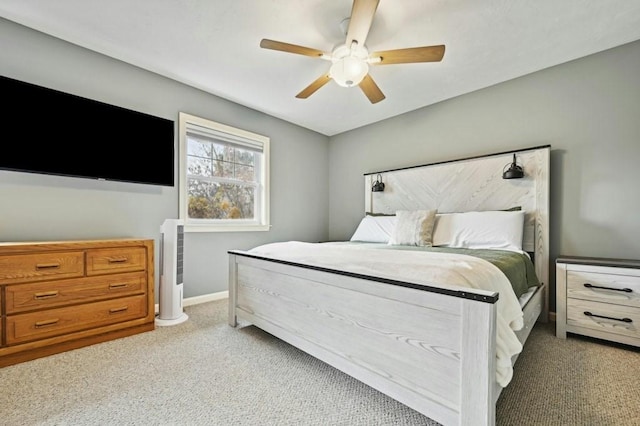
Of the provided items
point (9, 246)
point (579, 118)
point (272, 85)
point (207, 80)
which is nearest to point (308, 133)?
point (272, 85)

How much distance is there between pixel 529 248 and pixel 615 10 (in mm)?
1954

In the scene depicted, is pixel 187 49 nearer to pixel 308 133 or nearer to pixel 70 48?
pixel 70 48

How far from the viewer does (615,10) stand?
197 centimetres

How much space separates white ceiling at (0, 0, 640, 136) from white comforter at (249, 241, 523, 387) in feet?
5.67

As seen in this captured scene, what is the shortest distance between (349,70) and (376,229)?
1.95 m

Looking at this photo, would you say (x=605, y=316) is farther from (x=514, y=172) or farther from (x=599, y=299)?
(x=514, y=172)

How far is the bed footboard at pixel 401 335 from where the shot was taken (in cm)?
106

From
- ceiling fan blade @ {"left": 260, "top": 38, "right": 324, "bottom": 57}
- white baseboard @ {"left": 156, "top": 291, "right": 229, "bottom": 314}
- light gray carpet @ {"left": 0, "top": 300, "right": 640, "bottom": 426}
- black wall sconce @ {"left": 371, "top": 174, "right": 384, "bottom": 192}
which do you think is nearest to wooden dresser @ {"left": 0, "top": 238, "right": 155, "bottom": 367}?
light gray carpet @ {"left": 0, "top": 300, "right": 640, "bottom": 426}

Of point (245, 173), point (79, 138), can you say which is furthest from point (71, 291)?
point (245, 173)

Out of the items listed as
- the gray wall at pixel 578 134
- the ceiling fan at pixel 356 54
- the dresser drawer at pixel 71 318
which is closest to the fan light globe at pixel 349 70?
the ceiling fan at pixel 356 54

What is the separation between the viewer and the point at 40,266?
1894 mm

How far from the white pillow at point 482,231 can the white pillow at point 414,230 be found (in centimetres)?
12

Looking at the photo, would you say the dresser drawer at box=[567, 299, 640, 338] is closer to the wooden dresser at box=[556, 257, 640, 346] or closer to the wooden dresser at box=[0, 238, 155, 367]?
the wooden dresser at box=[556, 257, 640, 346]

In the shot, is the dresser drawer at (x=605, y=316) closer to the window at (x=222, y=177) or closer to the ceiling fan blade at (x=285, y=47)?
the ceiling fan blade at (x=285, y=47)
